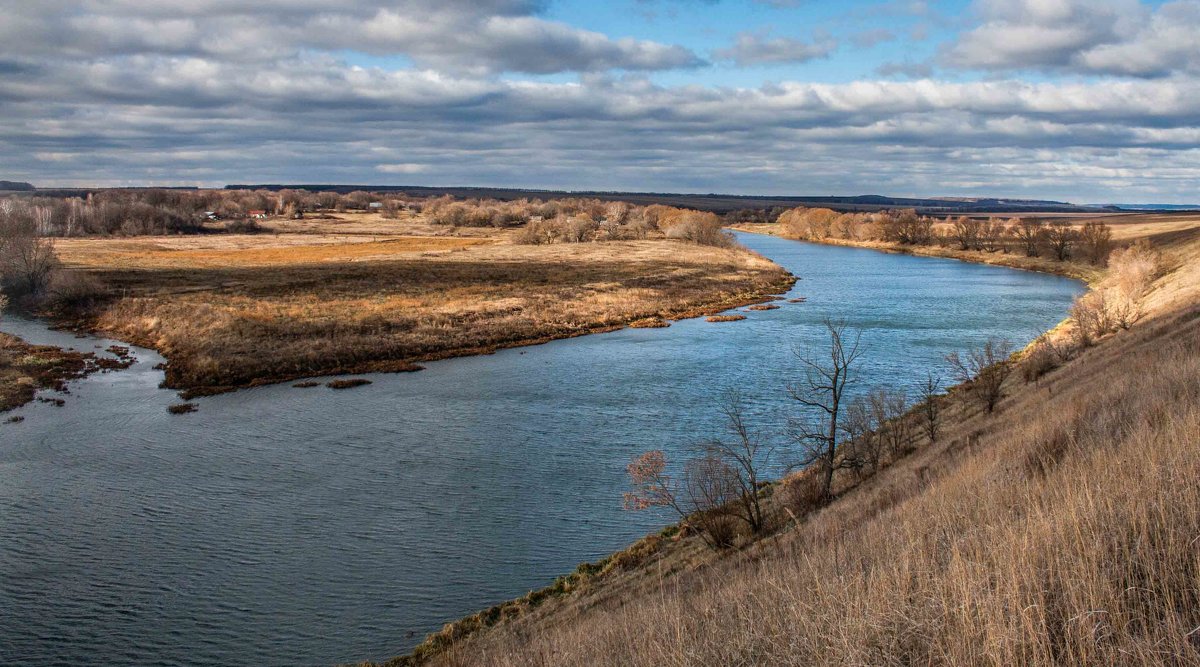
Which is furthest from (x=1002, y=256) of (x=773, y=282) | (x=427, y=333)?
(x=427, y=333)

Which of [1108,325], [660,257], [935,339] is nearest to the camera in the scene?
[1108,325]

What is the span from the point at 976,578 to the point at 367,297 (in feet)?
161

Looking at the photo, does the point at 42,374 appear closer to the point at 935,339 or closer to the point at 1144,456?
the point at 1144,456

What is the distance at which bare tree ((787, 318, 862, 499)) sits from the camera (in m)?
17.0

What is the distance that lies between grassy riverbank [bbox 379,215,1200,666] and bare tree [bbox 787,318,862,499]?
3079 mm

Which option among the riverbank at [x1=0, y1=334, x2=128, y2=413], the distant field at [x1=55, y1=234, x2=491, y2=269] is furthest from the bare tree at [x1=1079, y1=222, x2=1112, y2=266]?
the riverbank at [x1=0, y1=334, x2=128, y2=413]

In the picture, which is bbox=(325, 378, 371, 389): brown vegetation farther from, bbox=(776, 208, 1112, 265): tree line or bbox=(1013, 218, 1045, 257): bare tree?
bbox=(1013, 218, 1045, 257): bare tree

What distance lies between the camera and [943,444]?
57.6ft

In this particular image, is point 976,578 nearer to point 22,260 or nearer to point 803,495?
point 803,495

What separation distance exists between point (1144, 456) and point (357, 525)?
51.5ft

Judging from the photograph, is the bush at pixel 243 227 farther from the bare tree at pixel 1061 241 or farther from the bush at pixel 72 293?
the bare tree at pixel 1061 241

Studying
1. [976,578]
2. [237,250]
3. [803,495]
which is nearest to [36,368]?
[803,495]

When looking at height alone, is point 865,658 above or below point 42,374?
above

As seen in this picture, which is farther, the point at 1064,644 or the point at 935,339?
the point at 935,339
